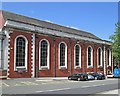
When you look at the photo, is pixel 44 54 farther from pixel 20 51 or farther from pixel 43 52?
pixel 20 51

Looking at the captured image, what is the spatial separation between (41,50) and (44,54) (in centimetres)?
106

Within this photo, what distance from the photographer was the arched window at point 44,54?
44562 mm

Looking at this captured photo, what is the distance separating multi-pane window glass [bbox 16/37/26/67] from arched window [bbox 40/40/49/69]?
397cm

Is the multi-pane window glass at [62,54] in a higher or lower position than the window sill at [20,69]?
higher

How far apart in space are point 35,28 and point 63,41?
7573 millimetres

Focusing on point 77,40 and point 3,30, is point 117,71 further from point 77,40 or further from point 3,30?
point 3,30

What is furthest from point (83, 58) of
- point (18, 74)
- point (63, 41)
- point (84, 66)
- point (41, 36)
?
point (18, 74)

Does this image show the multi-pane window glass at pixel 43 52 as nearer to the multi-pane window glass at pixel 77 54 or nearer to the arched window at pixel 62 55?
the arched window at pixel 62 55

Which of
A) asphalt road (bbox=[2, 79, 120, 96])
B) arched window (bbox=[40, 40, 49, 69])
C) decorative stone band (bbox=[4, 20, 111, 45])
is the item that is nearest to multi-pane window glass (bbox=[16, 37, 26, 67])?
decorative stone band (bbox=[4, 20, 111, 45])

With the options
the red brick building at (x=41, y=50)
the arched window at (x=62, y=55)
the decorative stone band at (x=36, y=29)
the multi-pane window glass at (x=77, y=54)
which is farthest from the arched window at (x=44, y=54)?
the multi-pane window glass at (x=77, y=54)

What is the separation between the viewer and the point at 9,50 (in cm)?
3900

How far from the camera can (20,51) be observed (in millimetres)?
40844

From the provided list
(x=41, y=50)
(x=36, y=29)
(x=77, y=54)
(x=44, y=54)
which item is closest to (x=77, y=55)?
(x=77, y=54)

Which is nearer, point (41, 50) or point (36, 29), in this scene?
point (36, 29)
